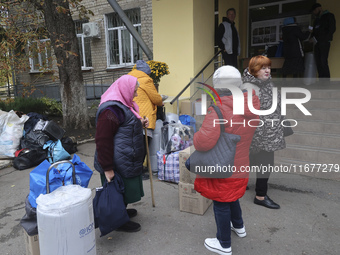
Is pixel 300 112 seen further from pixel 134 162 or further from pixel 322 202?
pixel 134 162

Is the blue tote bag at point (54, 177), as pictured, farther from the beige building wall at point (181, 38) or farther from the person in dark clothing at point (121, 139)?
the beige building wall at point (181, 38)

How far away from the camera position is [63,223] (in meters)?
2.03

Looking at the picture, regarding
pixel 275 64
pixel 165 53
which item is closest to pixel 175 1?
pixel 165 53

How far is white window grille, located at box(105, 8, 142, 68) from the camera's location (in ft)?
40.5

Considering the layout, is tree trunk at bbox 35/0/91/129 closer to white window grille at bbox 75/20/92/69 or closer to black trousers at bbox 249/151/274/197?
black trousers at bbox 249/151/274/197

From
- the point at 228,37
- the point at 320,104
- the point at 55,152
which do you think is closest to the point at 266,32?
Result: the point at 228,37

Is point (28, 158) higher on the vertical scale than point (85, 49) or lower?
lower

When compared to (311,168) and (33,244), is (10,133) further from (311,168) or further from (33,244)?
(311,168)

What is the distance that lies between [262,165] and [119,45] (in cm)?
1072

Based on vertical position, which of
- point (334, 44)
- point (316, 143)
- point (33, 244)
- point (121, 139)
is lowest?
point (33, 244)

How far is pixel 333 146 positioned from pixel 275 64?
3902 millimetres

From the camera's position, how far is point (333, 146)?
431 cm

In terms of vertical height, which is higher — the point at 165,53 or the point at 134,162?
the point at 165,53

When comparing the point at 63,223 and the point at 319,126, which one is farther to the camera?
the point at 319,126
